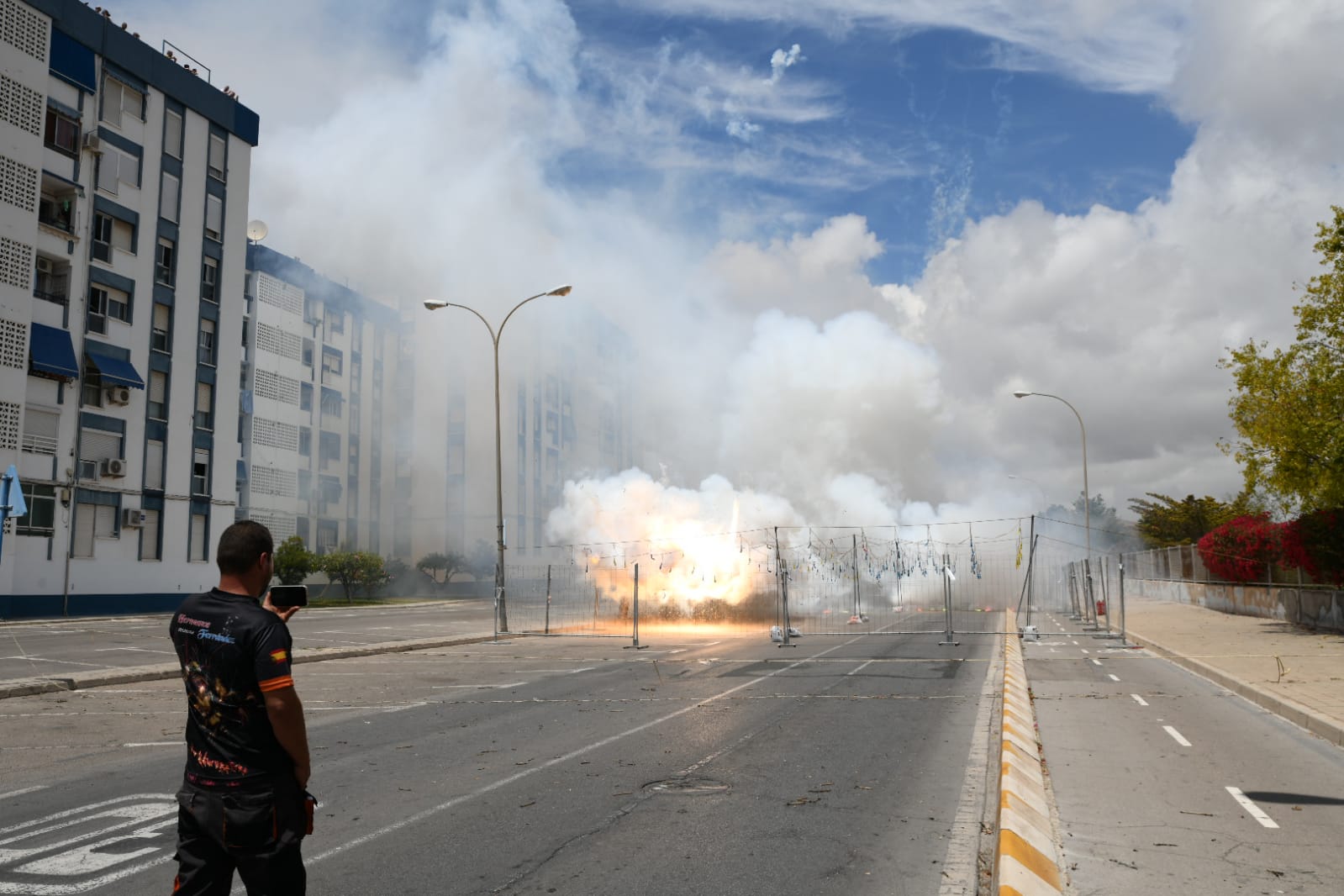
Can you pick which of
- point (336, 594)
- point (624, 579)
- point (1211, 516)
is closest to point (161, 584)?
point (624, 579)

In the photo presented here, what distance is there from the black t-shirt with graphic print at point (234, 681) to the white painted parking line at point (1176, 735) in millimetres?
9211

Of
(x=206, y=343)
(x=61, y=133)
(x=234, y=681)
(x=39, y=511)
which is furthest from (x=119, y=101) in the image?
(x=234, y=681)

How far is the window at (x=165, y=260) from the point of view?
124 ft

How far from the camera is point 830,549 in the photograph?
A: 106ft

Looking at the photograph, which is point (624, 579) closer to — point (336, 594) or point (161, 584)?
point (161, 584)

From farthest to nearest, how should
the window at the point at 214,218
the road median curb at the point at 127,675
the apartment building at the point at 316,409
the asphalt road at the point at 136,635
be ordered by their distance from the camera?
the apartment building at the point at 316,409 < the window at the point at 214,218 < the asphalt road at the point at 136,635 < the road median curb at the point at 127,675

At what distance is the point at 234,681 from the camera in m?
3.28

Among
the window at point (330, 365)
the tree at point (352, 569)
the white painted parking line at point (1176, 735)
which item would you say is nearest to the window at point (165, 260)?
the tree at point (352, 569)

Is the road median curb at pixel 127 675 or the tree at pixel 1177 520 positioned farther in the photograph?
the tree at pixel 1177 520

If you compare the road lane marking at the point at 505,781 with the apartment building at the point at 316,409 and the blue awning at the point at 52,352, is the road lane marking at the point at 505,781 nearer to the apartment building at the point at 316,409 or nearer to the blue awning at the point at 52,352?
the blue awning at the point at 52,352

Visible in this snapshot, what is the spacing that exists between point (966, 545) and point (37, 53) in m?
34.3

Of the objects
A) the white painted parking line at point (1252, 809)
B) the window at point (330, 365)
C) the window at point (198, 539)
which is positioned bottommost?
the white painted parking line at point (1252, 809)

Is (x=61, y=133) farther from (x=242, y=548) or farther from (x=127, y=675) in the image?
(x=242, y=548)

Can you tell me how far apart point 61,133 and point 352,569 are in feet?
90.4
